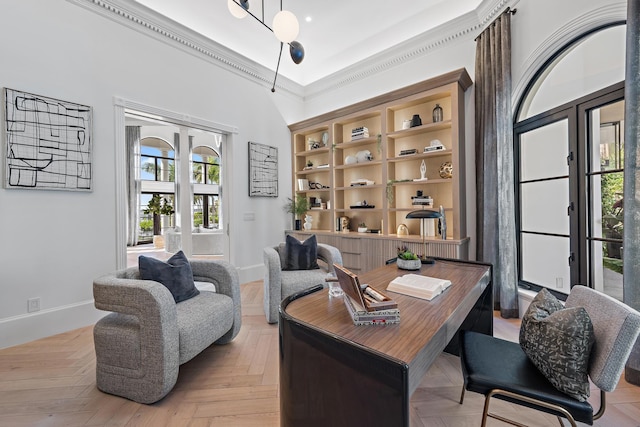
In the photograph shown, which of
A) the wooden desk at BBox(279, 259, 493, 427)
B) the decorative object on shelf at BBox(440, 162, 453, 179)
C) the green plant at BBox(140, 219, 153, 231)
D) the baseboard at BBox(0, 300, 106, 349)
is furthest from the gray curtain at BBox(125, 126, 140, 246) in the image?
the wooden desk at BBox(279, 259, 493, 427)

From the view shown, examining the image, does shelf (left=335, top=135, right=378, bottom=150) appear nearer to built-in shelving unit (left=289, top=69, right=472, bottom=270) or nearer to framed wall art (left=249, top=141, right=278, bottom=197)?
built-in shelving unit (left=289, top=69, right=472, bottom=270)

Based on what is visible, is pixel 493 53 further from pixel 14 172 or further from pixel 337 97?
pixel 14 172

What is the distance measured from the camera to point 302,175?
17.1 ft

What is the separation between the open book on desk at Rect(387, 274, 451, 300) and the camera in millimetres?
1373

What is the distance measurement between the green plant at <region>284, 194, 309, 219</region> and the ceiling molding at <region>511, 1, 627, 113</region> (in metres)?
3.21

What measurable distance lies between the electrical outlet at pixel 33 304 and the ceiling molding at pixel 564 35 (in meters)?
5.02

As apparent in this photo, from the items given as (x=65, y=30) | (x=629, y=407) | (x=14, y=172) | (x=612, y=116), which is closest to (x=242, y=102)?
(x=65, y=30)

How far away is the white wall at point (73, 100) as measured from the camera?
242 cm

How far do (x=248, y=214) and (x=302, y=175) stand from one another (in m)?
1.36

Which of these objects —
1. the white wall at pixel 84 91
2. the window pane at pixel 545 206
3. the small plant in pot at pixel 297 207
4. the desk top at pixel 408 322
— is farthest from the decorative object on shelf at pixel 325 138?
the desk top at pixel 408 322

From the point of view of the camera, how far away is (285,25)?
2.15 meters

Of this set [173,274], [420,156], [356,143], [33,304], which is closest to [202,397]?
[173,274]

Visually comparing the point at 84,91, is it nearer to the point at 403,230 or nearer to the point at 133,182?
the point at 403,230

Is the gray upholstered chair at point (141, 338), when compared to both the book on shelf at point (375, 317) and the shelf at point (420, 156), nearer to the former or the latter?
the book on shelf at point (375, 317)
